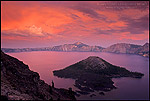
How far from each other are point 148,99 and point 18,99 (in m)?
180

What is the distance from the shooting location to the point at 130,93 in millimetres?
175000

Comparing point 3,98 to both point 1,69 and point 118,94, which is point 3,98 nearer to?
point 1,69

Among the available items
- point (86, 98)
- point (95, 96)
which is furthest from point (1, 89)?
point (95, 96)

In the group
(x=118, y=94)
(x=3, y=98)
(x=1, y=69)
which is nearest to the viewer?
(x=3, y=98)

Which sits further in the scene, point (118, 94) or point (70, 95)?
point (118, 94)

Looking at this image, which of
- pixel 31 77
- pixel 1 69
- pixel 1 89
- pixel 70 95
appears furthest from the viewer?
pixel 70 95

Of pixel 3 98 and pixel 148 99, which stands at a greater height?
pixel 3 98

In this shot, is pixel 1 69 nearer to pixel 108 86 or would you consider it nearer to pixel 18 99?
pixel 18 99

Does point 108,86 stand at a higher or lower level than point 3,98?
lower

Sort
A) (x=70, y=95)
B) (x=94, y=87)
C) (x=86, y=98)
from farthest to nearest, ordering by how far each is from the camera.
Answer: (x=94, y=87), (x=86, y=98), (x=70, y=95)

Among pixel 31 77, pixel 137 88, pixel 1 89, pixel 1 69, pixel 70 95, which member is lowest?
pixel 137 88

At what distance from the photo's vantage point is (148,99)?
510ft

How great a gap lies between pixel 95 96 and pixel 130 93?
63642 millimetres

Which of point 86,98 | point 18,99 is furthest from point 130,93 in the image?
point 18,99
